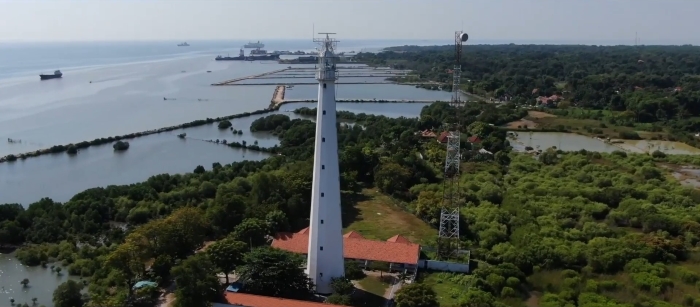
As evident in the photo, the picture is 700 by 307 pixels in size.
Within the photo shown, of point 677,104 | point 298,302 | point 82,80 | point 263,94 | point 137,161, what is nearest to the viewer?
point 298,302

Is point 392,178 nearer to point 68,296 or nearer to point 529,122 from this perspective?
point 68,296

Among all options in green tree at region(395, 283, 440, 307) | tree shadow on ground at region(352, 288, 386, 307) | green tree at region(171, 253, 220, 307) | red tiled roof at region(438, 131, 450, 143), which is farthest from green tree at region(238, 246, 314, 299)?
red tiled roof at region(438, 131, 450, 143)

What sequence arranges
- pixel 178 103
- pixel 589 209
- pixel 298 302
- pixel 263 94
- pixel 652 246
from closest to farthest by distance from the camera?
1. pixel 298 302
2. pixel 652 246
3. pixel 589 209
4. pixel 178 103
5. pixel 263 94

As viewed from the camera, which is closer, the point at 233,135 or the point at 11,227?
the point at 11,227

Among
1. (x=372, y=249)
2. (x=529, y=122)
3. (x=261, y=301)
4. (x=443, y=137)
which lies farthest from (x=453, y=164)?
(x=529, y=122)

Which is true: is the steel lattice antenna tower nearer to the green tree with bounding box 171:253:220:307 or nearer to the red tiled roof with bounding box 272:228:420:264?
the red tiled roof with bounding box 272:228:420:264

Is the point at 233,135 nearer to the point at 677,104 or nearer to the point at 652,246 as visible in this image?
the point at 652,246

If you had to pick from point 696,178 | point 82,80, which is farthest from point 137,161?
point 82,80
